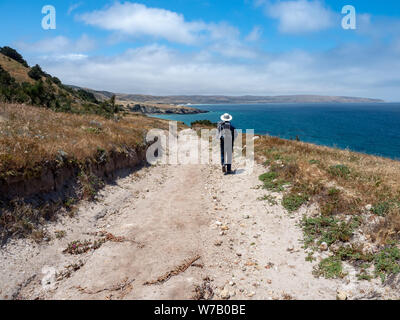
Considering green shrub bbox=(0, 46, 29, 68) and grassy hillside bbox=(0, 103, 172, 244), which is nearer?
grassy hillside bbox=(0, 103, 172, 244)

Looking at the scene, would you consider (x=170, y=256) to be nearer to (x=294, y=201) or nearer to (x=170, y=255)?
(x=170, y=255)

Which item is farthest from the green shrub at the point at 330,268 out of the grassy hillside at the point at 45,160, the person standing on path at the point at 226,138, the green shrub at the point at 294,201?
the person standing on path at the point at 226,138

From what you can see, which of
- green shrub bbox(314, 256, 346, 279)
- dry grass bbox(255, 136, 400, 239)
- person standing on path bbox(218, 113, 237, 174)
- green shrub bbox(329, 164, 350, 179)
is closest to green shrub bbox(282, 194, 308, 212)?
dry grass bbox(255, 136, 400, 239)

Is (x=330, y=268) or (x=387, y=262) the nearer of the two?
(x=387, y=262)

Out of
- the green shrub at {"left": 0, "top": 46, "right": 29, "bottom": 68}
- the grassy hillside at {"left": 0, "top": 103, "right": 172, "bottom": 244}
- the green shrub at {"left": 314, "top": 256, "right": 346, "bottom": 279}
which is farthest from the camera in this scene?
the green shrub at {"left": 0, "top": 46, "right": 29, "bottom": 68}

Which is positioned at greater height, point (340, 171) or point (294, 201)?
point (340, 171)

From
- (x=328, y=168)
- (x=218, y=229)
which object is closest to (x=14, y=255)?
(x=218, y=229)

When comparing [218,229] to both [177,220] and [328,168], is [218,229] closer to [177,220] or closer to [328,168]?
[177,220]

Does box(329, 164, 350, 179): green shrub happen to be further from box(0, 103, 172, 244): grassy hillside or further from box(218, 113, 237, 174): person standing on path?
box(0, 103, 172, 244): grassy hillside

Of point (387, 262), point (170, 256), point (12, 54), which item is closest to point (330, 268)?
point (387, 262)

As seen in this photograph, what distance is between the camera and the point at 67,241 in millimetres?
6867

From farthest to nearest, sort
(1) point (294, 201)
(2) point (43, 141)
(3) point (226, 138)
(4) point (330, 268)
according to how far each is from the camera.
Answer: (3) point (226, 138) < (2) point (43, 141) < (1) point (294, 201) < (4) point (330, 268)

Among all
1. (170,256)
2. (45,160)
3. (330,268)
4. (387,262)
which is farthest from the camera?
(45,160)
